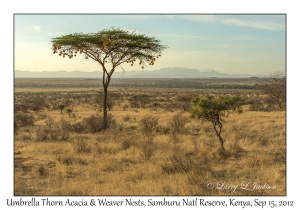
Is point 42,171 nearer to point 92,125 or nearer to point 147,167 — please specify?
point 147,167

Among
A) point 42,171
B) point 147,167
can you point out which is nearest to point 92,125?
point 42,171

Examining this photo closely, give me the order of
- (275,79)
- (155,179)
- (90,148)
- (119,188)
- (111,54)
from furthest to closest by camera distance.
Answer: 1. (275,79)
2. (111,54)
3. (90,148)
4. (155,179)
5. (119,188)

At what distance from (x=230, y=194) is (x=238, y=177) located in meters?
1.57

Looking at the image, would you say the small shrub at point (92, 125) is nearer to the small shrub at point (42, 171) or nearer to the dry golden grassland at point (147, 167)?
the dry golden grassland at point (147, 167)

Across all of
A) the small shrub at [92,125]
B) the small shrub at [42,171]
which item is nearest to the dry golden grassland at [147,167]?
the small shrub at [42,171]

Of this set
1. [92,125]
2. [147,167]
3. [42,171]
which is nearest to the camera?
[42,171]

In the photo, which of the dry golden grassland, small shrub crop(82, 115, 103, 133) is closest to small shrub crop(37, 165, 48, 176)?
the dry golden grassland

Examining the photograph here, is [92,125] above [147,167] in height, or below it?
above

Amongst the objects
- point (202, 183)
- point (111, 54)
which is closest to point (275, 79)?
point (111, 54)

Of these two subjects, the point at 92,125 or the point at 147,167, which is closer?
the point at 147,167

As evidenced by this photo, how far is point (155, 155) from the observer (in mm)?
10891

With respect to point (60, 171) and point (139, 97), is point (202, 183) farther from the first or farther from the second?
point (139, 97)

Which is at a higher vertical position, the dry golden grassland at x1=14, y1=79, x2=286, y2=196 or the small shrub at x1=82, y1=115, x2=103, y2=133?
the small shrub at x1=82, y1=115, x2=103, y2=133

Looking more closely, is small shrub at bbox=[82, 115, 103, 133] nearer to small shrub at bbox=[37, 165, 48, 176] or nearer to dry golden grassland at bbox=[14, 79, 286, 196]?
dry golden grassland at bbox=[14, 79, 286, 196]
